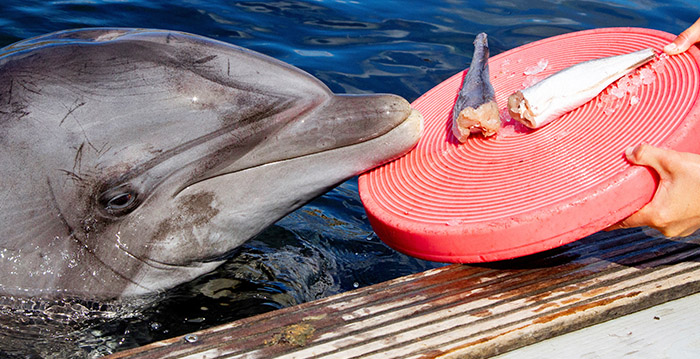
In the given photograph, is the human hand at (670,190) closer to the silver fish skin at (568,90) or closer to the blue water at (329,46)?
the silver fish skin at (568,90)

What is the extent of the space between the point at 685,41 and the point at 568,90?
25.9 inches

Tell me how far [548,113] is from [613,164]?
0.64 m

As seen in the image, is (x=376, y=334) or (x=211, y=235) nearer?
(x=376, y=334)

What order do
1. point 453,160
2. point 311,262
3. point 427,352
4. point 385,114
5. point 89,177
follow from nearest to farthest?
point 427,352
point 89,177
point 385,114
point 453,160
point 311,262

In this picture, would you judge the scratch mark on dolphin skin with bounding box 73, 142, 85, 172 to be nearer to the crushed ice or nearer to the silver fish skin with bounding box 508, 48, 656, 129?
the silver fish skin with bounding box 508, 48, 656, 129

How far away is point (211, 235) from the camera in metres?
3.78

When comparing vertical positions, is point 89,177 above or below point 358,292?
above

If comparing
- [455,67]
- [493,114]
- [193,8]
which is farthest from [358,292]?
[193,8]

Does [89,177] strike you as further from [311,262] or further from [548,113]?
[548,113]

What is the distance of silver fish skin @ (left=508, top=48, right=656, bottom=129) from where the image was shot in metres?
3.79

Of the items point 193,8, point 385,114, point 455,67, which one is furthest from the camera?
point 193,8

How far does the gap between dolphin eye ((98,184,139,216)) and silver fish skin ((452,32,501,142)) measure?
1.72 metres

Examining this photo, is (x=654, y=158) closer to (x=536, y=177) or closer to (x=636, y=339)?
(x=536, y=177)

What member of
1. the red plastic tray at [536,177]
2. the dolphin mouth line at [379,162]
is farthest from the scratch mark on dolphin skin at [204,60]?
the red plastic tray at [536,177]
